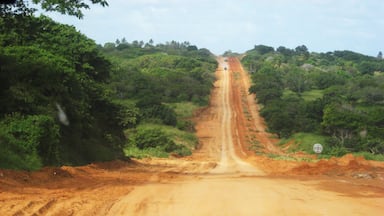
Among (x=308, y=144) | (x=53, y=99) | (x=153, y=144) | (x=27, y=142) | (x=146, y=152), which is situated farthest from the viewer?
(x=308, y=144)

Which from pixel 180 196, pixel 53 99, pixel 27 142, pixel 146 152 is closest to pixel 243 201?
pixel 180 196

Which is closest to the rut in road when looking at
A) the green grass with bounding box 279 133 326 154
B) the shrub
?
the green grass with bounding box 279 133 326 154

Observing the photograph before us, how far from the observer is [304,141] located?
182 feet

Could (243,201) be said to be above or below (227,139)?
above

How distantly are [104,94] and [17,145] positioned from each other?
1299 cm

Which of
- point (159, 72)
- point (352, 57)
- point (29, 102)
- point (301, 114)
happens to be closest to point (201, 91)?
point (159, 72)

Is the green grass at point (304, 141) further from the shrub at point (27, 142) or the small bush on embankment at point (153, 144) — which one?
the shrub at point (27, 142)

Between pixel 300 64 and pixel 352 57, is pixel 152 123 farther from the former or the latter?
pixel 352 57

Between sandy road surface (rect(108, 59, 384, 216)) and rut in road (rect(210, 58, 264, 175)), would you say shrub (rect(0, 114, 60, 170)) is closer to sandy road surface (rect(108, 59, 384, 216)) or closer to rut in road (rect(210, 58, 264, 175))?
sandy road surface (rect(108, 59, 384, 216))

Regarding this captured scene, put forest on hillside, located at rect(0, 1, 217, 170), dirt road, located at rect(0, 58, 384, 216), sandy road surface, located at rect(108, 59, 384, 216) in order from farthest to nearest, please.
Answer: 1. forest on hillside, located at rect(0, 1, 217, 170)
2. sandy road surface, located at rect(108, 59, 384, 216)
3. dirt road, located at rect(0, 58, 384, 216)

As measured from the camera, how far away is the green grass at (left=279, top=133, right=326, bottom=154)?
53.7 metres

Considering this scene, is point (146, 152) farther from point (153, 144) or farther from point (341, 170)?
point (341, 170)

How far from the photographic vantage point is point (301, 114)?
65562 millimetres

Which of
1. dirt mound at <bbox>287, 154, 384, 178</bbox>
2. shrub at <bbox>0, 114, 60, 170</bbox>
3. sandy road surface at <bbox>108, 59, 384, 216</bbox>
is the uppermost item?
shrub at <bbox>0, 114, 60, 170</bbox>
